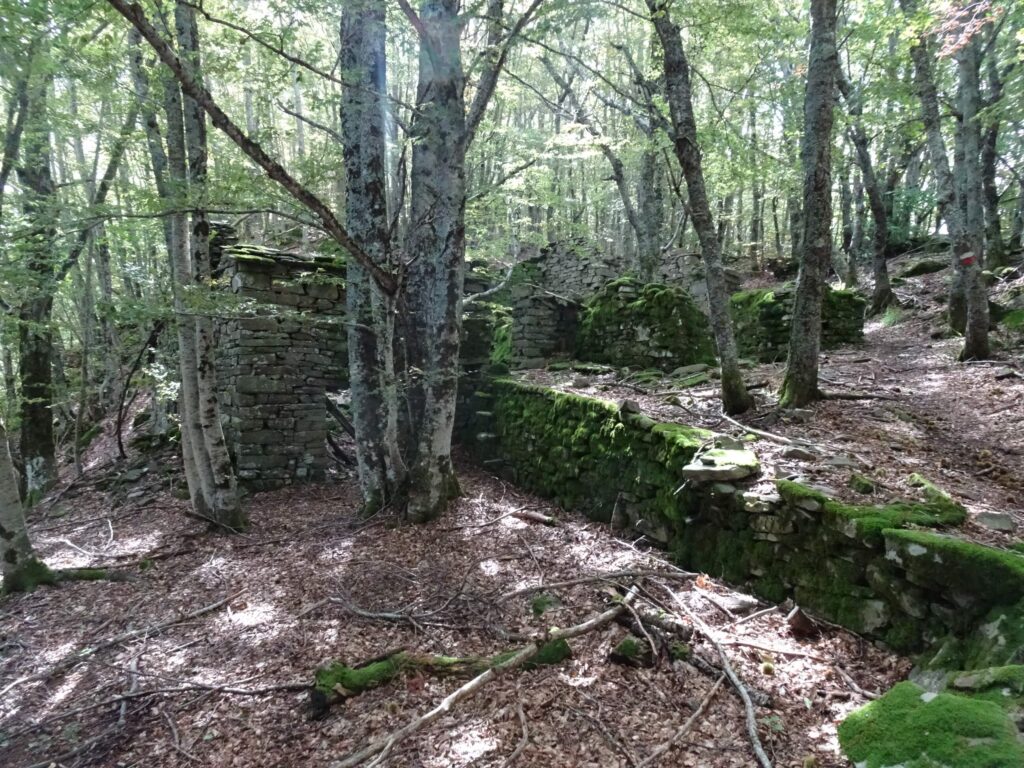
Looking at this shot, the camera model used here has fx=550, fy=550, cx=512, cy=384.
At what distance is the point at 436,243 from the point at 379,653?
3.72m

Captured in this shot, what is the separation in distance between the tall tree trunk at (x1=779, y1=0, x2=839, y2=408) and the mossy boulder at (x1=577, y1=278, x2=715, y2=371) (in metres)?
3.17

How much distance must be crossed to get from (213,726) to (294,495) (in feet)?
15.9

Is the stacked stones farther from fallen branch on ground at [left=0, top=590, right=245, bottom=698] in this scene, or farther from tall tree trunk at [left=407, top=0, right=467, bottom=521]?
fallen branch on ground at [left=0, top=590, right=245, bottom=698]

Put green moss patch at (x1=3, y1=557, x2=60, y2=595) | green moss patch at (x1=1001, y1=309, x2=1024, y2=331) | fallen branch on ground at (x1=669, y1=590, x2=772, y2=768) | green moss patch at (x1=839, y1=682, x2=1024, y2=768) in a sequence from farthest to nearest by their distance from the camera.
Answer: green moss patch at (x1=1001, y1=309, x2=1024, y2=331) < green moss patch at (x1=3, y1=557, x2=60, y2=595) < fallen branch on ground at (x1=669, y1=590, x2=772, y2=768) < green moss patch at (x1=839, y1=682, x2=1024, y2=768)

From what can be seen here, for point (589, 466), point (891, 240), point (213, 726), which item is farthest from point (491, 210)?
point (891, 240)

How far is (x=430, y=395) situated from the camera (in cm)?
560

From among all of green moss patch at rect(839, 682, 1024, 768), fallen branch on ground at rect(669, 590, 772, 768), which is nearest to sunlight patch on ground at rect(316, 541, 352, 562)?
fallen branch on ground at rect(669, 590, 772, 768)

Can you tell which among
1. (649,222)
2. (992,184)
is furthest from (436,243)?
(992,184)

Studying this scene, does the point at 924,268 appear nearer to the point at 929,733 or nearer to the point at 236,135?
the point at 929,733

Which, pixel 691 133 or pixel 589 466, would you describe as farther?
pixel 589 466

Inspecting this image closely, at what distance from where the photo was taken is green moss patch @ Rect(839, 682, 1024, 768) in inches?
71.0

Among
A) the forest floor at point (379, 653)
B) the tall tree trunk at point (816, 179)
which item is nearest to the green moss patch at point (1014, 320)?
the tall tree trunk at point (816, 179)

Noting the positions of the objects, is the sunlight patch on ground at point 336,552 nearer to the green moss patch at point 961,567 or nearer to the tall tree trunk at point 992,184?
the green moss patch at point 961,567

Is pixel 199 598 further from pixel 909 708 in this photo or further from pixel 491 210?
pixel 491 210
